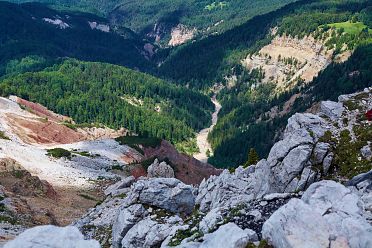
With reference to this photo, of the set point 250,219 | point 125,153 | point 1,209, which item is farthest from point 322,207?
point 125,153

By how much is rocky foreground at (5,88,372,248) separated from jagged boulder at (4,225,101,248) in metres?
0.05

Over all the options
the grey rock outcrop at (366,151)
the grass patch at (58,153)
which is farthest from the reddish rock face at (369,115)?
the grass patch at (58,153)

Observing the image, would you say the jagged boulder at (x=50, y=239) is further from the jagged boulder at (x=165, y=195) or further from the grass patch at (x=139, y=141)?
the grass patch at (x=139, y=141)

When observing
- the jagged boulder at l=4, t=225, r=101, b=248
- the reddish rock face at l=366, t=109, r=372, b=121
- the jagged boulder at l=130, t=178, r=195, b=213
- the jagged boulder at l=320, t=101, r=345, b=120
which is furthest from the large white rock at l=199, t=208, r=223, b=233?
the reddish rock face at l=366, t=109, r=372, b=121

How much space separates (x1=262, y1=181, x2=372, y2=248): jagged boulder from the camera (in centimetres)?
3472

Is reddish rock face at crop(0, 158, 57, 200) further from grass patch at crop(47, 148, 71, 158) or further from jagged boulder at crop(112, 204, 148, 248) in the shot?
jagged boulder at crop(112, 204, 148, 248)

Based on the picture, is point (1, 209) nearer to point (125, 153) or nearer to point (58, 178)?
point (58, 178)

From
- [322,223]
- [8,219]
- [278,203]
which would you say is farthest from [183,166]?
[322,223]

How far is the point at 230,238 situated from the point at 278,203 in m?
9.49

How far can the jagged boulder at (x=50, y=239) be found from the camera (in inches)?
1106

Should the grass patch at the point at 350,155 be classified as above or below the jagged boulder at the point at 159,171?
above

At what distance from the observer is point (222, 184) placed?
6456cm

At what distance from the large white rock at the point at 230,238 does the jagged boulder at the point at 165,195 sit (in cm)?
2294

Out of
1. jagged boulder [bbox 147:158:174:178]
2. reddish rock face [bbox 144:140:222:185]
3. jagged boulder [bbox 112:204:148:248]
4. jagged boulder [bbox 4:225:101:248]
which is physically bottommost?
reddish rock face [bbox 144:140:222:185]
